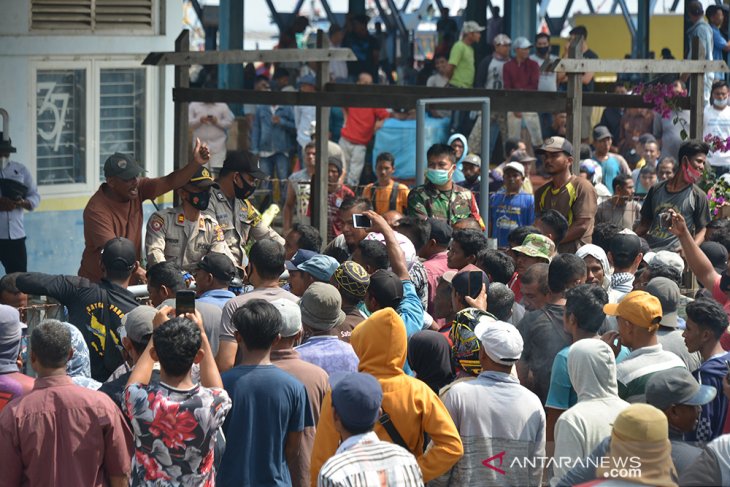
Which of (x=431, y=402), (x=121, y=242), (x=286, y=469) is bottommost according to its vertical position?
(x=286, y=469)

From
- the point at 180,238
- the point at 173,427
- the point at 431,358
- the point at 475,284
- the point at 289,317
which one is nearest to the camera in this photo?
the point at 173,427

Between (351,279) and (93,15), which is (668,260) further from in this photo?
(93,15)

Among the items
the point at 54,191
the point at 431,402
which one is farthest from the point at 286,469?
the point at 54,191

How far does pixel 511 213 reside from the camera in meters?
12.1

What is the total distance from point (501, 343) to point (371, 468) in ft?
4.36

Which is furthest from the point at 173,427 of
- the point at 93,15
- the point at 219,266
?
the point at 93,15

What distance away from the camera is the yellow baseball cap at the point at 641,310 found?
21.9ft

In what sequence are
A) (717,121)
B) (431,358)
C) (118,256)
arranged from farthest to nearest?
(717,121)
(118,256)
(431,358)

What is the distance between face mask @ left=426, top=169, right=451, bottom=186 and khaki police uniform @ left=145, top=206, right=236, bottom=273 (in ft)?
7.42

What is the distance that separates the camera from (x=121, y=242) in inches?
293

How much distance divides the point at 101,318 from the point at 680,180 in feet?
17.4

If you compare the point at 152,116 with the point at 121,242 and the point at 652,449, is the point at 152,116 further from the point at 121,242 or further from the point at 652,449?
the point at 652,449

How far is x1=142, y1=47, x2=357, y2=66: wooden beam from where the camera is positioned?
11.9 m

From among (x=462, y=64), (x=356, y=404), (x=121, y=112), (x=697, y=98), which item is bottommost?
(x=356, y=404)
